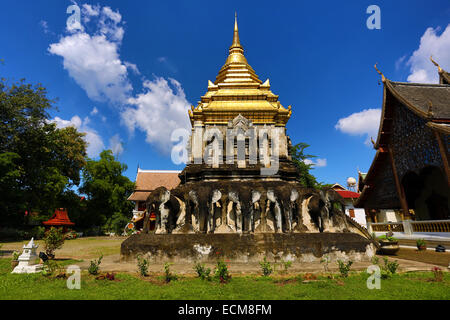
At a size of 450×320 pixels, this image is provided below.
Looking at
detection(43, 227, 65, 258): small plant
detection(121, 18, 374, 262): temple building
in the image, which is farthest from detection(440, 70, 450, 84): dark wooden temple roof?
detection(43, 227, 65, 258): small plant

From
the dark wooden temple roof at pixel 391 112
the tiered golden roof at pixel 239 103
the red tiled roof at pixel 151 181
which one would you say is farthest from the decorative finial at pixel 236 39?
the red tiled roof at pixel 151 181

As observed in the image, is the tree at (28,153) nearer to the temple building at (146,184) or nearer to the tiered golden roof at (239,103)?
the temple building at (146,184)

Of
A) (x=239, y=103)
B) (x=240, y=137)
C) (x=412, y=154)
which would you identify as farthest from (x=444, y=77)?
(x=240, y=137)

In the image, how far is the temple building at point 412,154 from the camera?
40.0ft

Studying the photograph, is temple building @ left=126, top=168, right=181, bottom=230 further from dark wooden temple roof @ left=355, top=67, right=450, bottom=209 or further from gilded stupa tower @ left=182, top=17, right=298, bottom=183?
dark wooden temple roof @ left=355, top=67, right=450, bottom=209

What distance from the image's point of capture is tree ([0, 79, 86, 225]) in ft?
63.8

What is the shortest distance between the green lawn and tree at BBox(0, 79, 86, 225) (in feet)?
57.9

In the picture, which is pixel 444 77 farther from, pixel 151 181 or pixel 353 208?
pixel 151 181

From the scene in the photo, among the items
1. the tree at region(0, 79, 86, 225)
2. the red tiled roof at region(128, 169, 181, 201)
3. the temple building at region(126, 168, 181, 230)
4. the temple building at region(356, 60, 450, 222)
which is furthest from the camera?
the red tiled roof at region(128, 169, 181, 201)

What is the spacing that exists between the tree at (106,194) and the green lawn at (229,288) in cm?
2727

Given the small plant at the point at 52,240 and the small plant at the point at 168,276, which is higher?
the small plant at the point at 52,240

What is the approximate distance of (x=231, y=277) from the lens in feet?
19.2

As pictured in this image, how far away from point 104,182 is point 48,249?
25.3 meters
